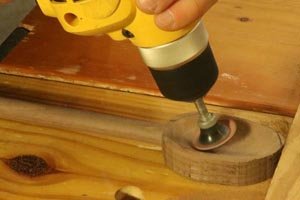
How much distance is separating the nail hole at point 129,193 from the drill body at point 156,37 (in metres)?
0.12

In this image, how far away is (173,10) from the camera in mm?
540

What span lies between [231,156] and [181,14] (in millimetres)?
183

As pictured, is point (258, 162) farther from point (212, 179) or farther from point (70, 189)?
point (70, 189)

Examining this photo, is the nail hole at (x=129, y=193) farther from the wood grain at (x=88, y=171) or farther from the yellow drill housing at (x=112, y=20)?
the yellow drill housing at (x=112, y=20)

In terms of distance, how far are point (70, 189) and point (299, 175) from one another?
24 cm

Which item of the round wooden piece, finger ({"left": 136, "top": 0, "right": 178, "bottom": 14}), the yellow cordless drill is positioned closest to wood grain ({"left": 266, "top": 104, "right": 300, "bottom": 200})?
the round wooden piece

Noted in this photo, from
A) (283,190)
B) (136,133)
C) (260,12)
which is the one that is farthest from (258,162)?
(260,12)

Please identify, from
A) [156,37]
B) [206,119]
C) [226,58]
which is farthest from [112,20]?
[226,58]

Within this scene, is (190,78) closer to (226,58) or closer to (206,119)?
(206,119)

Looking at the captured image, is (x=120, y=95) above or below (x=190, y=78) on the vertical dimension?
below

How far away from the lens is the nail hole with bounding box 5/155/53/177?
70cm

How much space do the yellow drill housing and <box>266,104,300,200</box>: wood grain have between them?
0.18 metres

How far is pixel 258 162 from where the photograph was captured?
2.13 feet

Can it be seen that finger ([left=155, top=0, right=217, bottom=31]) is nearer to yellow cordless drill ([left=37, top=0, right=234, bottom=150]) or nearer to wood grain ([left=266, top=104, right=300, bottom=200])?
yellow cordless drill ([left=37, top=0, right=234, bottom=150])
